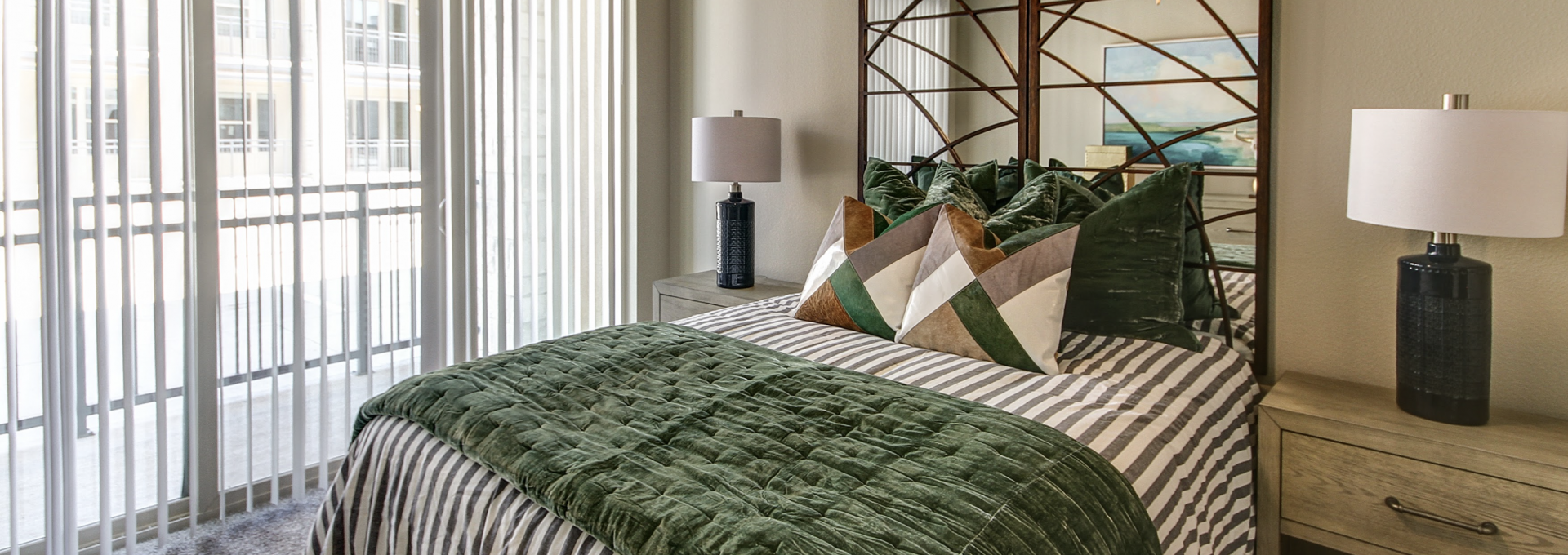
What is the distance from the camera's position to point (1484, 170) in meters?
1.70

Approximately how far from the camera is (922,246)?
2.32 metres

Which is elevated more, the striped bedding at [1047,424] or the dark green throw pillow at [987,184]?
the dark green throw pillow at [987,184]

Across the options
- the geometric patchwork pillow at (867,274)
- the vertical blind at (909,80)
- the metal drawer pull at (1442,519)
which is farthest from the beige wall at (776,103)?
the metal drawer pull at (1442,519)

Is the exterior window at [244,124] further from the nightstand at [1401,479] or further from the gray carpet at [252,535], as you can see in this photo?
the nightstand at [1401,479]

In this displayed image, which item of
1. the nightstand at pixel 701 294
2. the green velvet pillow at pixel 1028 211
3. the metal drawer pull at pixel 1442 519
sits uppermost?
the green velvet pillow at pixel 1028 211

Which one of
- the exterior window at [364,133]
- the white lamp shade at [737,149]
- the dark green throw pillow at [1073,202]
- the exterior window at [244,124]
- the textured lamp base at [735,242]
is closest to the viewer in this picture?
the dark green throw pillow at [1073,202]

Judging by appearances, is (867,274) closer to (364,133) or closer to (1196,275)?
(1196,275)

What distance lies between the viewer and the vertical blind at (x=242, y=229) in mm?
2291

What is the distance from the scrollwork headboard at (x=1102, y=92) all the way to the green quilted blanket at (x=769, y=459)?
1.09 meters

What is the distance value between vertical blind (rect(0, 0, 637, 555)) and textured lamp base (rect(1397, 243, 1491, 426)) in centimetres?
272

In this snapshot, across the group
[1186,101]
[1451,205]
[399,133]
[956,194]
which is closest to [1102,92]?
[1186,101]

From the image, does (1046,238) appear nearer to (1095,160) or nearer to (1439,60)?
(1095,160)

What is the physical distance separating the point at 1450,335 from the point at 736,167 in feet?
6.89

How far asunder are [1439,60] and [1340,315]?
24.3 inches
